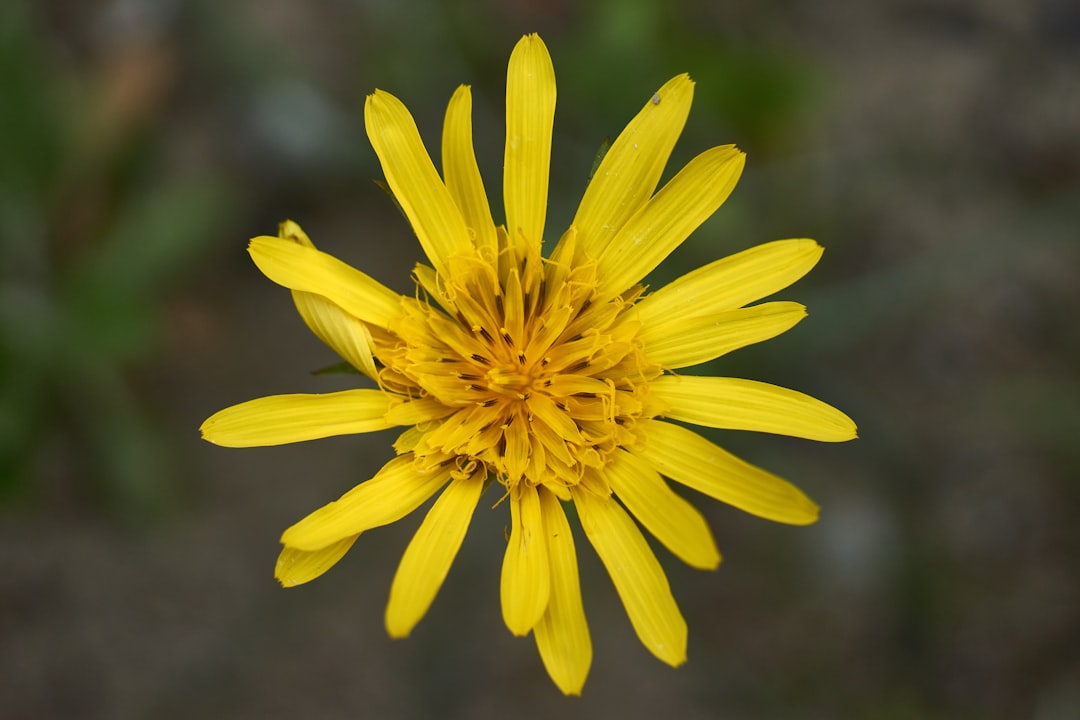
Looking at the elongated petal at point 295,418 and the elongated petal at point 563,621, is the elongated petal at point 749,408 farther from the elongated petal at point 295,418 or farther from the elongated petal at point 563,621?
the elongated petal at point 295,418

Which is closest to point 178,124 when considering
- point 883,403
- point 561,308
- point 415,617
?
point 561,308

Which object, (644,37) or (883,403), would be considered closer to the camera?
(644,37)

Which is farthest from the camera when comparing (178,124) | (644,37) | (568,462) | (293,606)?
(178,124)

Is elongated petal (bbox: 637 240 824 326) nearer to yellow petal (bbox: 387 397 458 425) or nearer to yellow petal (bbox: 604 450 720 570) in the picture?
yellow petal (bbox: 604 450 720 570)

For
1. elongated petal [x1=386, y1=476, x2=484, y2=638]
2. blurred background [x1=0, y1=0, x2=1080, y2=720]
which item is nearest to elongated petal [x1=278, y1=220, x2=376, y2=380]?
elongated petal [x1=386, y1=476, x2=484, y2=638]

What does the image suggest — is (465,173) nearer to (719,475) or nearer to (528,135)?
(528,135)

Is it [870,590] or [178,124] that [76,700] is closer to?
[178,124]
